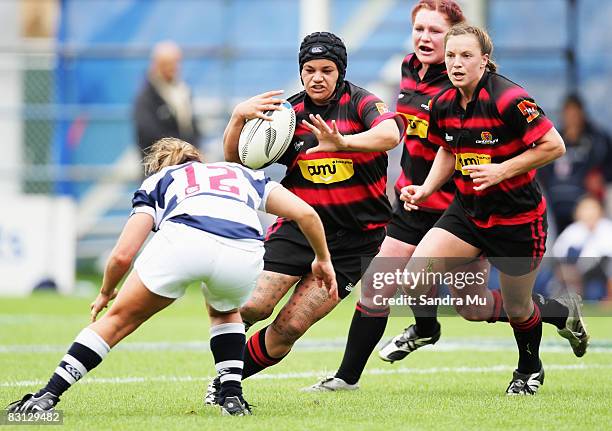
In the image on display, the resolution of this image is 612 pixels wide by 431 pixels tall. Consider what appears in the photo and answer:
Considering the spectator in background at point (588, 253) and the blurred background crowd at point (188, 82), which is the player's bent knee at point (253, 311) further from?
the blurred background crowd at point (188, 82)

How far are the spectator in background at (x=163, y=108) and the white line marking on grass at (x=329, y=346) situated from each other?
3.85m

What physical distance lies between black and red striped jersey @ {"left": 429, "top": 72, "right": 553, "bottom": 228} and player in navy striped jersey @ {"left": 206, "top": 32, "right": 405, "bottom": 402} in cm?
28

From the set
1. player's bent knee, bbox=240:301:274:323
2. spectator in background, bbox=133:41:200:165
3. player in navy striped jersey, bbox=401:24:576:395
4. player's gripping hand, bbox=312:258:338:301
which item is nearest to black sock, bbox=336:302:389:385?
player in navy striped jersey, bbox=401:24:576:395

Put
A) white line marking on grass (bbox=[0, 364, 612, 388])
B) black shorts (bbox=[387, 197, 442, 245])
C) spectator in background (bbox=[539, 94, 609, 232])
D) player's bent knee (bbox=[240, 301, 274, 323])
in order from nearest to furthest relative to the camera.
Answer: player's bent knee (bbox=[240, 301, 274, 323]) → white line marking on grass (bbox=[0, 364, 612, 388]) → black shorts (bbox=[387, 197, 442, 245]) → spectator in background (bbox=[539, 94, 609, 232])

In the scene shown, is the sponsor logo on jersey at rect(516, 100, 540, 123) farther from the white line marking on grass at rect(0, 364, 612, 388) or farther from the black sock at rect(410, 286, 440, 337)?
the white line marking on grass at rect(0, 364, 612, 388)

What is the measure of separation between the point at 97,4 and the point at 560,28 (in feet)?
21.0


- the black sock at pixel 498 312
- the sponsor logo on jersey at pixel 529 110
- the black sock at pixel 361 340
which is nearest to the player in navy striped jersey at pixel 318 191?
the black sock at pixel 361 340

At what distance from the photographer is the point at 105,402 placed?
5812 millimetres

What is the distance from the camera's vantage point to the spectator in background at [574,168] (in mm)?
12898

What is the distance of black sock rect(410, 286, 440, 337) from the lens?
6.86m

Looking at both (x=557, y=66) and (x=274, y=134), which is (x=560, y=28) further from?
(x=274, y=134)

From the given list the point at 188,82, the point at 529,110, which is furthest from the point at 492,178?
the point at 188,82

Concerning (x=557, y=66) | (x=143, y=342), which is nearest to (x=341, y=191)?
(x=143, y=342)

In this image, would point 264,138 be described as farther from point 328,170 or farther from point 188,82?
point 188,82
